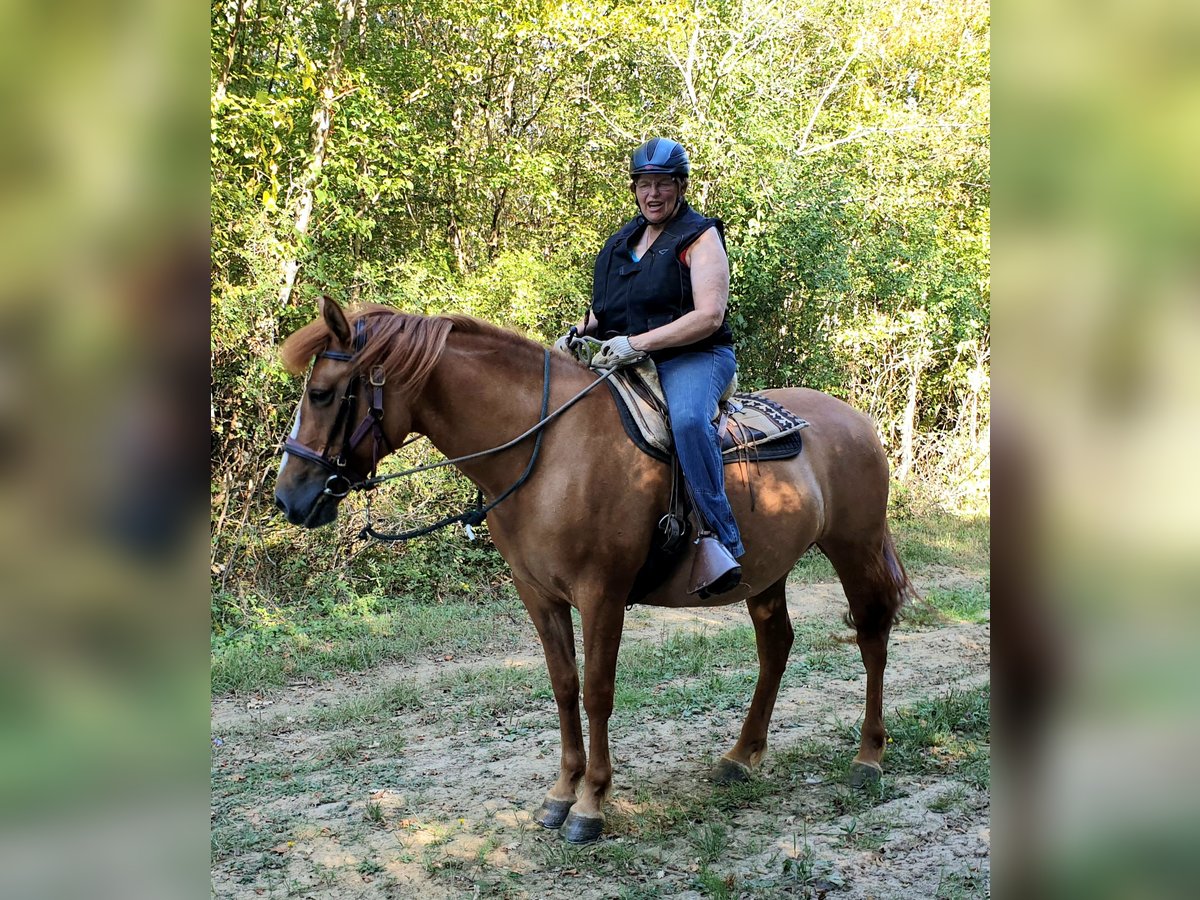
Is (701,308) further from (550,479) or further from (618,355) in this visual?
(550,479)

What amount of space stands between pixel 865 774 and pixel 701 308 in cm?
242

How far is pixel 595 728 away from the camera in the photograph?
3.74 meters

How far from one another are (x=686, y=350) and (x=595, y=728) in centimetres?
175

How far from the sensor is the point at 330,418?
3.33 meters

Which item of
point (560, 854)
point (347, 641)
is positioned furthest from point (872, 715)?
point (347, 641)

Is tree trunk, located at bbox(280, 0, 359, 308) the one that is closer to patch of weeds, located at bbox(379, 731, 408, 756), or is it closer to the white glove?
patch of weeds, located at bbox(379, 731, 408, 756)

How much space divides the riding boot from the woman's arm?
0.87m

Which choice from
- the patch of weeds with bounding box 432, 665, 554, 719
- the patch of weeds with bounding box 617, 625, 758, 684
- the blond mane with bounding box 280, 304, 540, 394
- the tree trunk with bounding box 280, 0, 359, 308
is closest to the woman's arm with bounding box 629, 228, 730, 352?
the blond mane with bounding box 280, 304, 540, 394

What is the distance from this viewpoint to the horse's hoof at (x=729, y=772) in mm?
4207

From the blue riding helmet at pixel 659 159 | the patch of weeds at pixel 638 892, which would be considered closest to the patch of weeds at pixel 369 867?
the patch of weeds at pixel 638 892

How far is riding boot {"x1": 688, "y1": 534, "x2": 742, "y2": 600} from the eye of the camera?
11.7ft

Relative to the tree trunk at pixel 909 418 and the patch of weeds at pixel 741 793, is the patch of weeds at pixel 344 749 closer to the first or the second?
the patch of weeds at pixel 741 793
